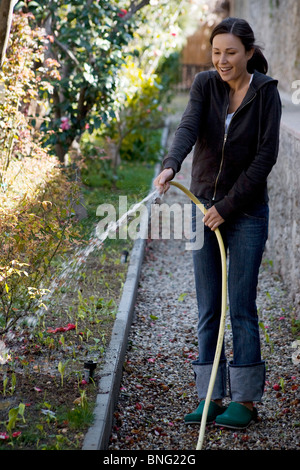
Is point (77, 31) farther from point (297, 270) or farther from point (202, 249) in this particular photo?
point (202, 249)

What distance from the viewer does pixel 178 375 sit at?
378 centimetres

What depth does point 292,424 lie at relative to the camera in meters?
3.19

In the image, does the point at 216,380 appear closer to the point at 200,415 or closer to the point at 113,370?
the point at 200,415

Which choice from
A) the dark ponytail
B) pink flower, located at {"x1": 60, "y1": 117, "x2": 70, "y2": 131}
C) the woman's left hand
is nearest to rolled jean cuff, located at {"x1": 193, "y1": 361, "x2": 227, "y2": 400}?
the woman's left hand

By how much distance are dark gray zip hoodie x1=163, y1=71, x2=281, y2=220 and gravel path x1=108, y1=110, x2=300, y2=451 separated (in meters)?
1.05

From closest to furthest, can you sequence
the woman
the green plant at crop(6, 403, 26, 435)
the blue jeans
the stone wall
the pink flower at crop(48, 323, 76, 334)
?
1. the green plant at crop(6, 403, 26, 435)
2. the woman
3. the blue jeans
4. the pink flower at crop(48, 323, 76, 334)
5. the stone wall

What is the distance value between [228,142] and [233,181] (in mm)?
181

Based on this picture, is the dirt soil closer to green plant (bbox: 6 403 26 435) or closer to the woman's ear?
green plant (bbox: 6 403 26 435)

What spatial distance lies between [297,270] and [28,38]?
2563 millimetres

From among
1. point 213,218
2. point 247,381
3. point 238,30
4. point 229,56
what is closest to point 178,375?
point 247,381

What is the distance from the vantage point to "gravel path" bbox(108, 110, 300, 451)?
302cm

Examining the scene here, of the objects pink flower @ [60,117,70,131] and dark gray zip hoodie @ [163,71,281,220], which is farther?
pink flower @ [60,117,70,131]
